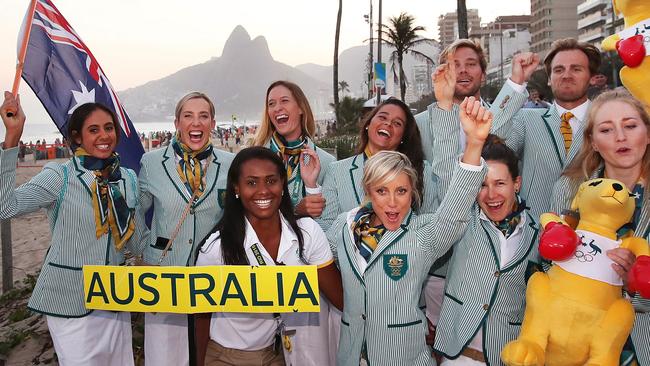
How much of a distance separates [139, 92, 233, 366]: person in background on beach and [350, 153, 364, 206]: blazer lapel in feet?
3.09

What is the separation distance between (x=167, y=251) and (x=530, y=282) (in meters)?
2.42

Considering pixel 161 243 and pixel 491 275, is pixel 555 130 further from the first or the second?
pixel 161 243

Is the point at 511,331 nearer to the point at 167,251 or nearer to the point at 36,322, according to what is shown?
the point at 167,251

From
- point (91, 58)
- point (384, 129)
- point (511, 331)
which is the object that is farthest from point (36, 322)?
point (511, 331)

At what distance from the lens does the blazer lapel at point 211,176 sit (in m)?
3.92

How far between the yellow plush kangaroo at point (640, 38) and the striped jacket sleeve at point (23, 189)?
10.9 feet

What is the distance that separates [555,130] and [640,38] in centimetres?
107

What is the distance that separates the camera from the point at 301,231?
3.19 m

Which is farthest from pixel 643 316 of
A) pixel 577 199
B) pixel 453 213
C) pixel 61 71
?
pixel 61 71

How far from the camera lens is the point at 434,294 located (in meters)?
3.82

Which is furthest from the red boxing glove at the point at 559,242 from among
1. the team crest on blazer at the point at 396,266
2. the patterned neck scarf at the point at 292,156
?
the patterned neck scarf at the point at 292,156

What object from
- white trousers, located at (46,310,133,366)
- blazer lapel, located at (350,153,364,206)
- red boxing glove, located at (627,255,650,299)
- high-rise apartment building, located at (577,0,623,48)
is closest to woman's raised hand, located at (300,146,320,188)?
blazer lapel, located at (350,153,364,206)

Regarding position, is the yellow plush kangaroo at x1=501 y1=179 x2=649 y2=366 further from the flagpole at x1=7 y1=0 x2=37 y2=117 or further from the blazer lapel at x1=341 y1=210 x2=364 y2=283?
the flagpole at x1=7 y1=0 x2=37 y2=117

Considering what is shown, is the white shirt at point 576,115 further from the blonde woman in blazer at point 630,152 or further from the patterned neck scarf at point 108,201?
the patterned neck scarf at point 108,201
